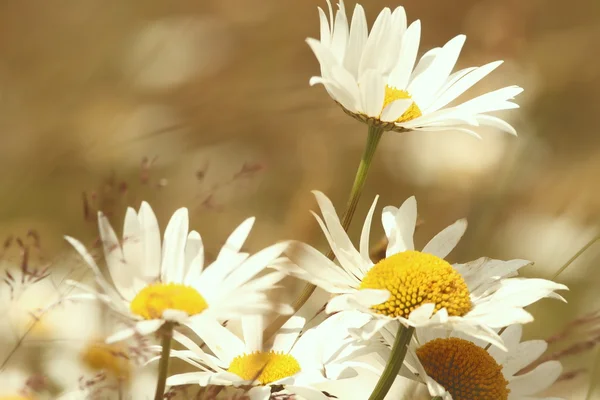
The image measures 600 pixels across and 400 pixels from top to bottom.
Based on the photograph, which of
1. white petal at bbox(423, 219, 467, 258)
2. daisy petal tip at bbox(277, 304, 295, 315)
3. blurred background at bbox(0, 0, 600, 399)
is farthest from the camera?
blurred background at bbox(0, 0, 600, 399)

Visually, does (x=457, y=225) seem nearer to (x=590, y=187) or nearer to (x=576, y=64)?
(x=590, y=187)

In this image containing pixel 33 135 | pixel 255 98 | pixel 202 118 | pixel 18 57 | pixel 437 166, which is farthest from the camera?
pixel 437 166

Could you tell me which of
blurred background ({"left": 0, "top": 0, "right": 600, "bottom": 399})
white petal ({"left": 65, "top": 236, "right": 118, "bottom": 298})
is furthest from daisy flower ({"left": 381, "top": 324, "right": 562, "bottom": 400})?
blurred background ({"left": 0, "top": 0, "right": 600, "bottom": 399})

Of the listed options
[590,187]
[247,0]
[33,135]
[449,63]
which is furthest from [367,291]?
[247,0]

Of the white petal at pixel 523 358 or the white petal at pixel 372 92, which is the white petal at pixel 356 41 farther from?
the white petal at pixel 523 358

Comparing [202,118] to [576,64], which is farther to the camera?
[576,64]

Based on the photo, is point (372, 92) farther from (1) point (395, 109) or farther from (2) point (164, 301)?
(2) point (164, 301)

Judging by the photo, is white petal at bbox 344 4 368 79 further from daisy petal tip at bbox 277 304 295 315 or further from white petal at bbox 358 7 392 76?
daisy petal tip at bbox 277 304 295 315

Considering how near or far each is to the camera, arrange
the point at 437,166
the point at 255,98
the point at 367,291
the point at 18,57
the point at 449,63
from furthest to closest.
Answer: the point at 437,166 < the point at 18,57 < the point at 255,98 < the point at 449,63 < the point at 367,291
